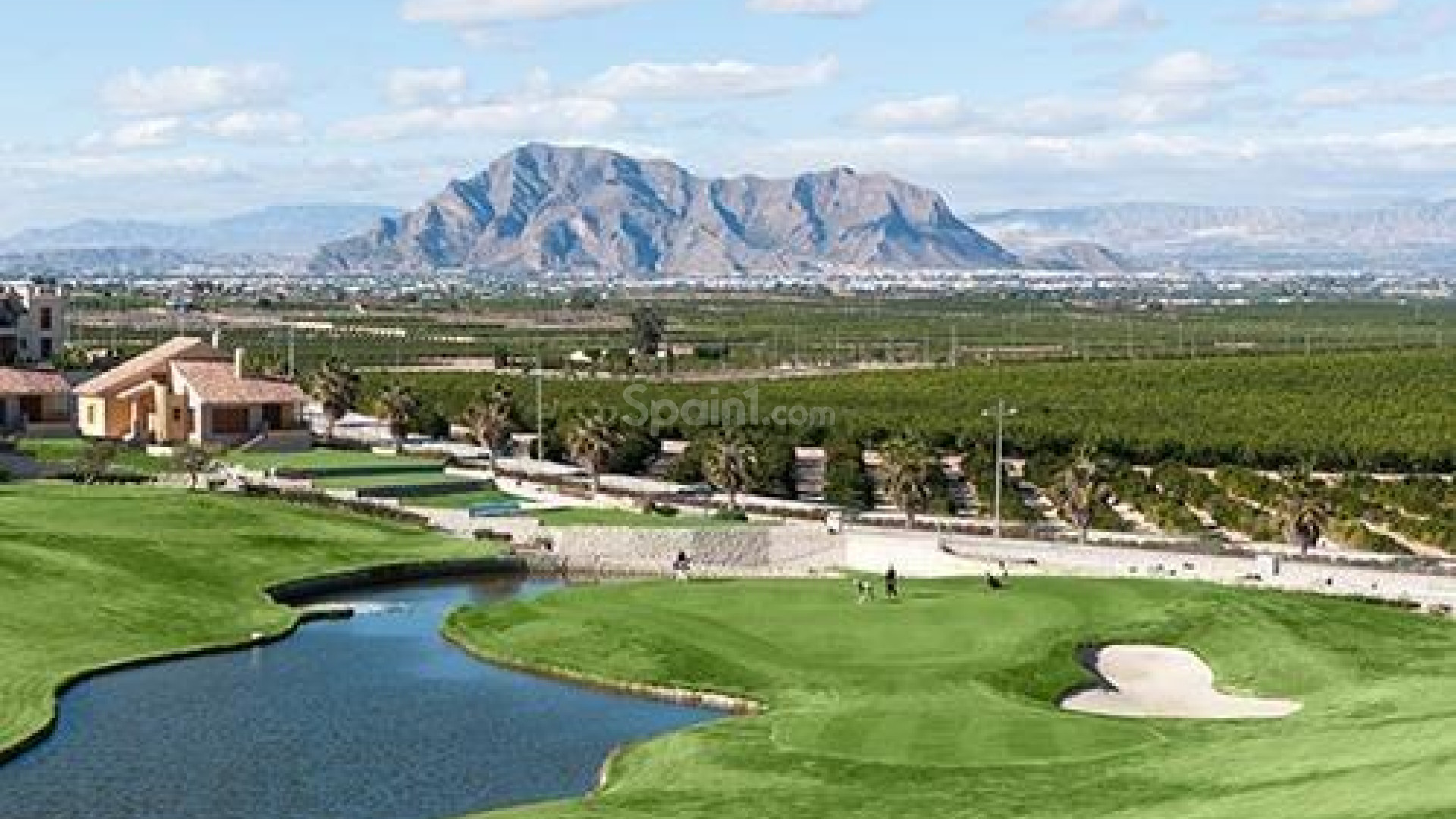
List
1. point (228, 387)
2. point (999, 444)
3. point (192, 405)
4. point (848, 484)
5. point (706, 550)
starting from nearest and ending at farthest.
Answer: point (706, 550) → point (999, 444) → point (848, 484) → point (192, 405) → point (228, 387)

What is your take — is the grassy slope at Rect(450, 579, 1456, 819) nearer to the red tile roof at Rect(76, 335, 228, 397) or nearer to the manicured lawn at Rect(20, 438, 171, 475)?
the manicured lawn at Rect(20, 438, 171, 475)

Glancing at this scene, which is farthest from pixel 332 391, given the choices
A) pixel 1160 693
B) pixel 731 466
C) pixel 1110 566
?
pixel 1160 693

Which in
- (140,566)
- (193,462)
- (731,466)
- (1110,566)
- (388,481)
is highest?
(193,462)

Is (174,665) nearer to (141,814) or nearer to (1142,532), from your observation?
(141,814)

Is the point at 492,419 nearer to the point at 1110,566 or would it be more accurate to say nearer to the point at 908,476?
the point at 908,476

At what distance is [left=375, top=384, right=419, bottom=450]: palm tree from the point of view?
111812 millimetres

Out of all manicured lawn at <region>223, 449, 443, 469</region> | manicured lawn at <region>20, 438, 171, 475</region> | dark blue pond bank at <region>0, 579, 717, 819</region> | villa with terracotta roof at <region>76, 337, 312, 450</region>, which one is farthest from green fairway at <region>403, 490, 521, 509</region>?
dark blue pond bank at <region>0, 579, 717, 819</region>

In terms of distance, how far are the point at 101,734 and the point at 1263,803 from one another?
28.6m

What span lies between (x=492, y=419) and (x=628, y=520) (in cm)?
2161

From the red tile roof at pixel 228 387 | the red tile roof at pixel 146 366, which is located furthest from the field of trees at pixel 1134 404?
the red tile roof at pixel 146 366

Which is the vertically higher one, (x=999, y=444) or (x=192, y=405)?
(x=192, y=405)

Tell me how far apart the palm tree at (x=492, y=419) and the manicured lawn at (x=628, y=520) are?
49.6 feet

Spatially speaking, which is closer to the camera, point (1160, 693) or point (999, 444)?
point (1160, 693)

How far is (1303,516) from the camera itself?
8012 centimetres
